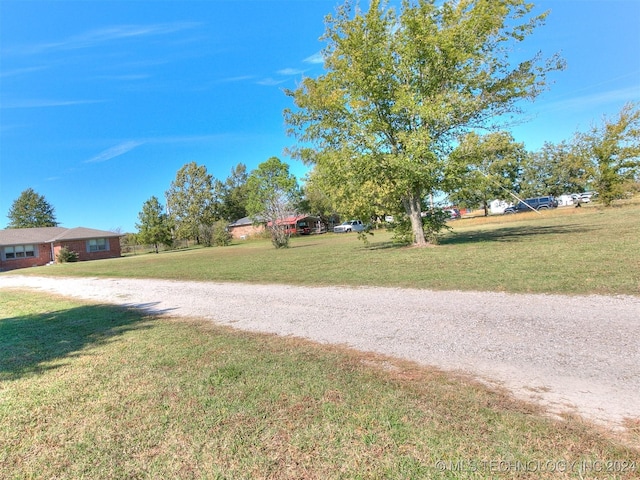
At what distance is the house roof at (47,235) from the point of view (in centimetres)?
3884

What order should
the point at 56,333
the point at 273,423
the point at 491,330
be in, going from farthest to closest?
1. the point at 56,333
2. the point at 491,330
3. the point at 273,423

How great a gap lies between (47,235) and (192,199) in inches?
887

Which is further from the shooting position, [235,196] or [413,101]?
[235,196]

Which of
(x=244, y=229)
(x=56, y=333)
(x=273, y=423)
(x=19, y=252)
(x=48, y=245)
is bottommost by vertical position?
(x=273, y=423)

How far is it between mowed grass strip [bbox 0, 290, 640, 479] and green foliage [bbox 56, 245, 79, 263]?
129ft

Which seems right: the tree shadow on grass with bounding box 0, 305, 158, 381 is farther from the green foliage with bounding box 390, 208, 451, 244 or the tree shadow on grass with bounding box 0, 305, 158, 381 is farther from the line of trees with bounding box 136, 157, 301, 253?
the line of trees with bounding box 136, 157, 301, 253

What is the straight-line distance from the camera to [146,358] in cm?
460

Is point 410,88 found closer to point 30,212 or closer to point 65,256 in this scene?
point 65,256

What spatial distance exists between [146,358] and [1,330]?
471 centimetres

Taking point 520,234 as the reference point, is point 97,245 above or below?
above

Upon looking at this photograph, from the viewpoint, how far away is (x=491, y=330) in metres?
4.77

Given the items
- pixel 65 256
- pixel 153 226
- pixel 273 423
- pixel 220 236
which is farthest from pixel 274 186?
pixel 273 423

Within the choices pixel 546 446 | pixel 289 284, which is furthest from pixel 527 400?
pixel 289 284

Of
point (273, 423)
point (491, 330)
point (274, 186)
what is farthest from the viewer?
point (274, 186)
